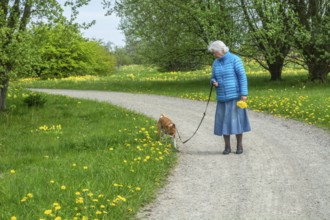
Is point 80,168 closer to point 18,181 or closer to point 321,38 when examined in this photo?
point 18,181

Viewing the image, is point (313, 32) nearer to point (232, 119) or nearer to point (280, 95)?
point (280, 95)

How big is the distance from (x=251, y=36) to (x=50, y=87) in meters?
13.5

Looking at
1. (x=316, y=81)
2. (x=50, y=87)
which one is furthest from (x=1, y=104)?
(x=316, y=81)

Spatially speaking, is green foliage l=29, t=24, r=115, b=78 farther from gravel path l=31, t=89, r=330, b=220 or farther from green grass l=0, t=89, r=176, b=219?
gravel path l=31, t=89, r=330, b=220

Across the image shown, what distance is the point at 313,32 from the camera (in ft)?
66.0

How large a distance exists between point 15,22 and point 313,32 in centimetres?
1338

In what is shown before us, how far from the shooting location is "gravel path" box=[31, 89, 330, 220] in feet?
18.1

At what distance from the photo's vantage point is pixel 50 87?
2784 centimetres

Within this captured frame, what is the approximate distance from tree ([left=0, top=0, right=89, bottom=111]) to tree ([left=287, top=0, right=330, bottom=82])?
33.4ft

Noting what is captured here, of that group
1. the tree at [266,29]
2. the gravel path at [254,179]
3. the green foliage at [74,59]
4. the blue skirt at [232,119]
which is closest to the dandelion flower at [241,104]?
the blue skirt at [232,119]

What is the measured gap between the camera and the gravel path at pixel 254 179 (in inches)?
218

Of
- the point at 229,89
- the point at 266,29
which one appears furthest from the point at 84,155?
the point at 266,29

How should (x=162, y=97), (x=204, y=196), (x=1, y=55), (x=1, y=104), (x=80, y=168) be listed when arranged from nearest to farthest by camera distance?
(x=204, y=196), (x=80, y=168), (x=1, y=55), (x=1, y=104), (x=162, y=97)

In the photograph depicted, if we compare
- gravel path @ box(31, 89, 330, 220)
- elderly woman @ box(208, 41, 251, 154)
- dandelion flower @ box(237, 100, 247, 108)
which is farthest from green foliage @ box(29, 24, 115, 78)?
dandelion flower @ box(237, 100, 247, 108)
